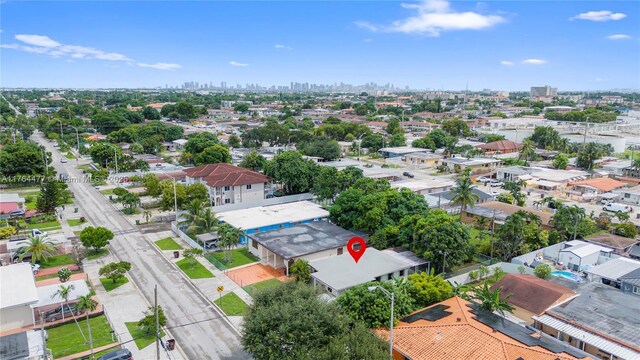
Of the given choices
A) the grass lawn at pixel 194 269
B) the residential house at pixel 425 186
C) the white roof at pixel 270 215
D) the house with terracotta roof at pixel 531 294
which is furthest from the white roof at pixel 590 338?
the residential house at pixel 425 186

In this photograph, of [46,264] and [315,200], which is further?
[315,200]

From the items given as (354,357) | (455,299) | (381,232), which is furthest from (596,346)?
(381,232)

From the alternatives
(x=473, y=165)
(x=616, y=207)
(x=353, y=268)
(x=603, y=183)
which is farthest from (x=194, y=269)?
(x=603, y=183)

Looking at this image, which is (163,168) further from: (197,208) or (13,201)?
(197,208)

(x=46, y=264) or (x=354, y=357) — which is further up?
(x=354, y=357)

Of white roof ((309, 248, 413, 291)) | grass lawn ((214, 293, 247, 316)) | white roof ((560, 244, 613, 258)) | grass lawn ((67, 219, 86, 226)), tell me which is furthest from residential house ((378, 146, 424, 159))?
grass lawn ((214, 293, 247, 316))

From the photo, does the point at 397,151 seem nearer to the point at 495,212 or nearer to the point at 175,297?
the point at 495,212
